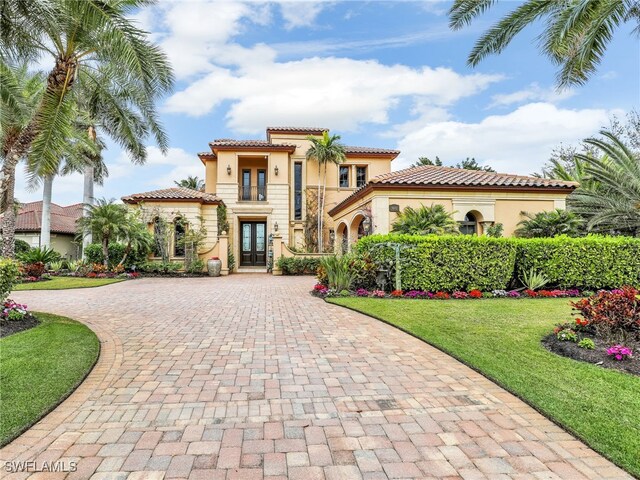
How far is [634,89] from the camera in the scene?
23.9 ft

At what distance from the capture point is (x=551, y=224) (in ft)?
47.0

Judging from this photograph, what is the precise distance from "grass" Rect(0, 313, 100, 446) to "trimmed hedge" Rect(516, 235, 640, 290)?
1189 cm

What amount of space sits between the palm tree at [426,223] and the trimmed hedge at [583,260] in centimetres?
236

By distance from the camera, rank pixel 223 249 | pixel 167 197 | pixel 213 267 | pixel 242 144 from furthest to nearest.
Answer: pixel 242 144
pixel 223 249
pixel 167 197
pixel 213 267

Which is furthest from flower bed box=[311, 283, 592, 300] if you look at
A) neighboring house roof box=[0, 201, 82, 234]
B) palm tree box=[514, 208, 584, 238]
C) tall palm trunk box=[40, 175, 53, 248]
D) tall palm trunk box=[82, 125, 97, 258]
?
neighboring house roof box=[0, 201, 82, 234]

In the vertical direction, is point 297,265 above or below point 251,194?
below

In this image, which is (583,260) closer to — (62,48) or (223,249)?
(62,48)

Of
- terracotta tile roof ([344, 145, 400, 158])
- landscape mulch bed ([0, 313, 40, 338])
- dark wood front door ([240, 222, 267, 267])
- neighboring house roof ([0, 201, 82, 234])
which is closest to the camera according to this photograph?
landscape mulch bed ([0, 313, 40, 338])

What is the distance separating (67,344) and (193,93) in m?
12.1

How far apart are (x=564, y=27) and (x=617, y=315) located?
523 cm

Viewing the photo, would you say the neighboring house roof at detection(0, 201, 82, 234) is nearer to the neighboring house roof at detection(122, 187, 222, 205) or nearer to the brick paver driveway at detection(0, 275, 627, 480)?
the neighboring house roof at detection(122, 187, 222, 205)

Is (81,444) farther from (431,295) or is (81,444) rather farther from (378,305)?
(431,295)

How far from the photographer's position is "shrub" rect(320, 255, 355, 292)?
37.6 feet

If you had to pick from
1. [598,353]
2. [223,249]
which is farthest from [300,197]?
[598,353]
